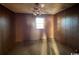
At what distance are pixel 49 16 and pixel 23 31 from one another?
1.97ft

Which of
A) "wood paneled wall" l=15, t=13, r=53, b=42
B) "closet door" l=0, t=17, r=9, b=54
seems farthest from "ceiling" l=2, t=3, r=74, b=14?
"closet door" l=0, t=17, r=9, b=54

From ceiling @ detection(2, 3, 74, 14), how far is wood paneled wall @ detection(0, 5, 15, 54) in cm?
10

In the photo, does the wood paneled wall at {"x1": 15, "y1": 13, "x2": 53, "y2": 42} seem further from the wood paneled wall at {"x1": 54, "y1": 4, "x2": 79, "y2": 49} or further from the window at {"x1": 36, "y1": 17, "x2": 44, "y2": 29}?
the wood paneled wall at {"x1": 54, "y1": 4, "x2": 79, "y2": 49}

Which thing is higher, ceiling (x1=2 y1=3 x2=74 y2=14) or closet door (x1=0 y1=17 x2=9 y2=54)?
ceiling (x1=2 y1=3 x2=74 y2=14)

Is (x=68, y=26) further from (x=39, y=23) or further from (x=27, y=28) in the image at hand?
(x=27, y=28)

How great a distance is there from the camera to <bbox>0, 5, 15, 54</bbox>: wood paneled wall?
245cm

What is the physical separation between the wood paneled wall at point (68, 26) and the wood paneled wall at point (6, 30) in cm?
88

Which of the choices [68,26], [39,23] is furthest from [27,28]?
[68,26]

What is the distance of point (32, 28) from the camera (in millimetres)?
2557

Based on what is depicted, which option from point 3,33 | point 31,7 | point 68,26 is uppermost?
point 31,7

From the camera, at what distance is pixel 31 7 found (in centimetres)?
248

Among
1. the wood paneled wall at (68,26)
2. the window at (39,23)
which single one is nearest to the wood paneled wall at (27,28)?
the window at (39,23)

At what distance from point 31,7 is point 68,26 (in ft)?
2.67

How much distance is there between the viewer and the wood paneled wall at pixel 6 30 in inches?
96.4
